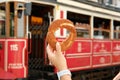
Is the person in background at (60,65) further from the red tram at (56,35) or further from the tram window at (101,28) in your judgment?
the tram window at (101,28)

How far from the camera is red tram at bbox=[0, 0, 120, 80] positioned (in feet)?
25.9

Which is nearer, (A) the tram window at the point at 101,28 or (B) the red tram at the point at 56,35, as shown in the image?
(B) the red tram at the point at 56,35

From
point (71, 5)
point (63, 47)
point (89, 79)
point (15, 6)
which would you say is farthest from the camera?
point (89, 79)

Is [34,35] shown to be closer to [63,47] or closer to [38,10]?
[38,10]

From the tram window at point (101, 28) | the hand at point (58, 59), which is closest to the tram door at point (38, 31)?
the tram window at point (101, 28)

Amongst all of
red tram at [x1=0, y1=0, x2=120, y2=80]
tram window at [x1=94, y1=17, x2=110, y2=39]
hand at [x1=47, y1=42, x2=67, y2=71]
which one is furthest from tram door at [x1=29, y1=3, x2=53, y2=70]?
hand at [x1=47, y1=42, x2=67, y2=71]

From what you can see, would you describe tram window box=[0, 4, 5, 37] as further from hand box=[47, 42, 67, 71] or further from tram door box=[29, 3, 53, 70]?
hand box=[47, 42, 67, 71]

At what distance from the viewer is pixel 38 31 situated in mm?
9102

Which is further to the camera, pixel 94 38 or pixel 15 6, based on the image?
pixel 94 38

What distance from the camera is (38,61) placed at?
9047mm

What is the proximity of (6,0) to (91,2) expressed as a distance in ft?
11.9

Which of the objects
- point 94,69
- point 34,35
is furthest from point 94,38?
point 34,35

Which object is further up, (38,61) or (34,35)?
(34,35)

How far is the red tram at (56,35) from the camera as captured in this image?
7.89m
